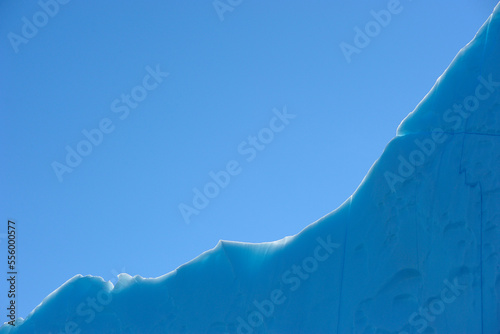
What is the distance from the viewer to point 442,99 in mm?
6207

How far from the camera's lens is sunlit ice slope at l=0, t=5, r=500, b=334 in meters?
5.71

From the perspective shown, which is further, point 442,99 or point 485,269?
point 442,99

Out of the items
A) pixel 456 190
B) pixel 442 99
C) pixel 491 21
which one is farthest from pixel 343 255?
pixel 491 21

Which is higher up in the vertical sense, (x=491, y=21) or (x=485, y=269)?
(x=491, y=21)

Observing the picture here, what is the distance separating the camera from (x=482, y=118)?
19.7ft

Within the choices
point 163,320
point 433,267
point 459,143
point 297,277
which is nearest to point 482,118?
point 459,143

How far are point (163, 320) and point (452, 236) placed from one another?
328 centimetres

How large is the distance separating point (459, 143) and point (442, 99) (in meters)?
0.54

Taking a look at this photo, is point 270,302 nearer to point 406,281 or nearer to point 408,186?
point 406,281

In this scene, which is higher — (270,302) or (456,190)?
(270,302)

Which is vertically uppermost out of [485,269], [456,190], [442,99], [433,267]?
[442,99]

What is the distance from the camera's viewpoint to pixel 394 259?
587cm

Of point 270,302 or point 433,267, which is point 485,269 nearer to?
point 433,267

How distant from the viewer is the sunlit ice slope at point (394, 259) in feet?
18.7
